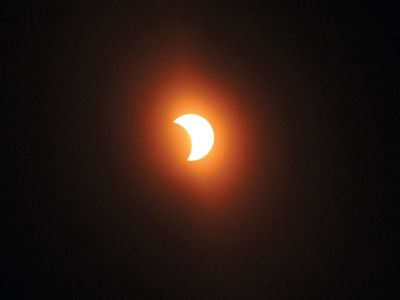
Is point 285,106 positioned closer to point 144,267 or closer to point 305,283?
point 305,283

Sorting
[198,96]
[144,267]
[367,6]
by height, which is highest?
[367,6]

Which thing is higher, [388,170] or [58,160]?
[388,170]

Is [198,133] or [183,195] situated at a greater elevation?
[198,133]

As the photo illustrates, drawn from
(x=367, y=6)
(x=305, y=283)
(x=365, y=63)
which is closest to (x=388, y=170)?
(x=365, y=63)
